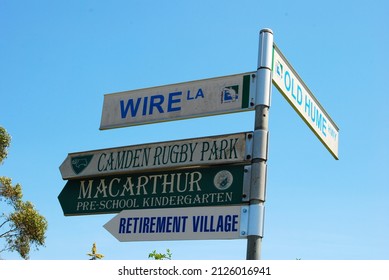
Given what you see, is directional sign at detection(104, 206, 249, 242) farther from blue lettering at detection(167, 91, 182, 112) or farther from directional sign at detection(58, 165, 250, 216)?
blue lettering at detection(167, 91, 182, 112)

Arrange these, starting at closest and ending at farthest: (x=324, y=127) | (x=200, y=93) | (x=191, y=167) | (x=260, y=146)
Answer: (x=260, y=146), (x=191, y=167), (x=200, y=93), (x=324, y=127)

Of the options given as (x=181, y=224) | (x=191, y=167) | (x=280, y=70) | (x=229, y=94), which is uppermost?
(x=280, y=70)

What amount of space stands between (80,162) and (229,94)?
1774mm

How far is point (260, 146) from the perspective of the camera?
5098 millimetres

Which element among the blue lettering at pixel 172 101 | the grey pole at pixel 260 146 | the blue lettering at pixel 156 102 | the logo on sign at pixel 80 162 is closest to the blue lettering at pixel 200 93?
the blue lettering at pixel 172 101

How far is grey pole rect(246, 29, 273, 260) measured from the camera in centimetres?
488

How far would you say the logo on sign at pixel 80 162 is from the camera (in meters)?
Answer: 6.05

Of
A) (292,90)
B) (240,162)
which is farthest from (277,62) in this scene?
(240,162)

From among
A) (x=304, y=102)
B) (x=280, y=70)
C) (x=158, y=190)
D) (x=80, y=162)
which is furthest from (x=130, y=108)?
(x=304, y=102)

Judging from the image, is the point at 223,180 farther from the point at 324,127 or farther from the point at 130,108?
the point at 324,127

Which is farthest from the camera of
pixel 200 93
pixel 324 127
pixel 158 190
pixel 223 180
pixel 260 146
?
pixel 324 127
